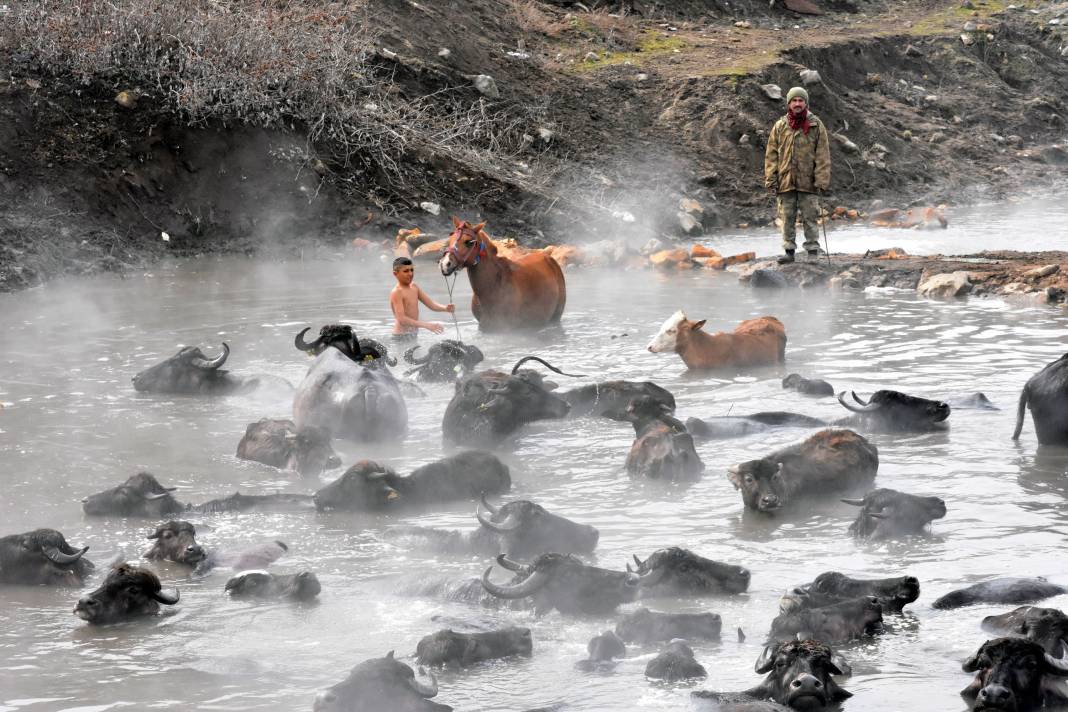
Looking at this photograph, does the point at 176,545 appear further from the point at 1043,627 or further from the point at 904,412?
the point at 904,412

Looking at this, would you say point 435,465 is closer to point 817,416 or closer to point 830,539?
point 830,539

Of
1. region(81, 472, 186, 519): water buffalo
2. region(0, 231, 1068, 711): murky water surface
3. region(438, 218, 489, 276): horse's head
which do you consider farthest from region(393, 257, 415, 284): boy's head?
region(81, 472, 186, 519): water buffalo

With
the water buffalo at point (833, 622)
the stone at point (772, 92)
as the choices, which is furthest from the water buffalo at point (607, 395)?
the stone at point (772, 92)

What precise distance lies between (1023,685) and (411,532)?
3123 mm

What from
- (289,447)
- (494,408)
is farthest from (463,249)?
(289,447)

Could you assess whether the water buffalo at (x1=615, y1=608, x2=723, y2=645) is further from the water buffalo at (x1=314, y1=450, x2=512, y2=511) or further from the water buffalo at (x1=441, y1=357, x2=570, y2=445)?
the water buffalo at (x1=441, y1=357, x2=570, y2=445)

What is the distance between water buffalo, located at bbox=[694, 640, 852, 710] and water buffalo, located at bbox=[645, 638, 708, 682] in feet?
0.71

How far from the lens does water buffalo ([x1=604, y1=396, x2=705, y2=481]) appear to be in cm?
735

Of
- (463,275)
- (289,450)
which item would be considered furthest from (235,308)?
(289,450)

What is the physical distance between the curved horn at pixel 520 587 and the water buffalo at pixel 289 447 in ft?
8.32

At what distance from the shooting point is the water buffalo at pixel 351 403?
27.7ft

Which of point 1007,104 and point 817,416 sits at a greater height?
point 1007,104

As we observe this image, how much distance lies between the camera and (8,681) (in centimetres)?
488

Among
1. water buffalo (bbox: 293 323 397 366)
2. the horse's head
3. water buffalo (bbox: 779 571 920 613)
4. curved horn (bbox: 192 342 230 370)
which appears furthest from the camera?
the horse's head
